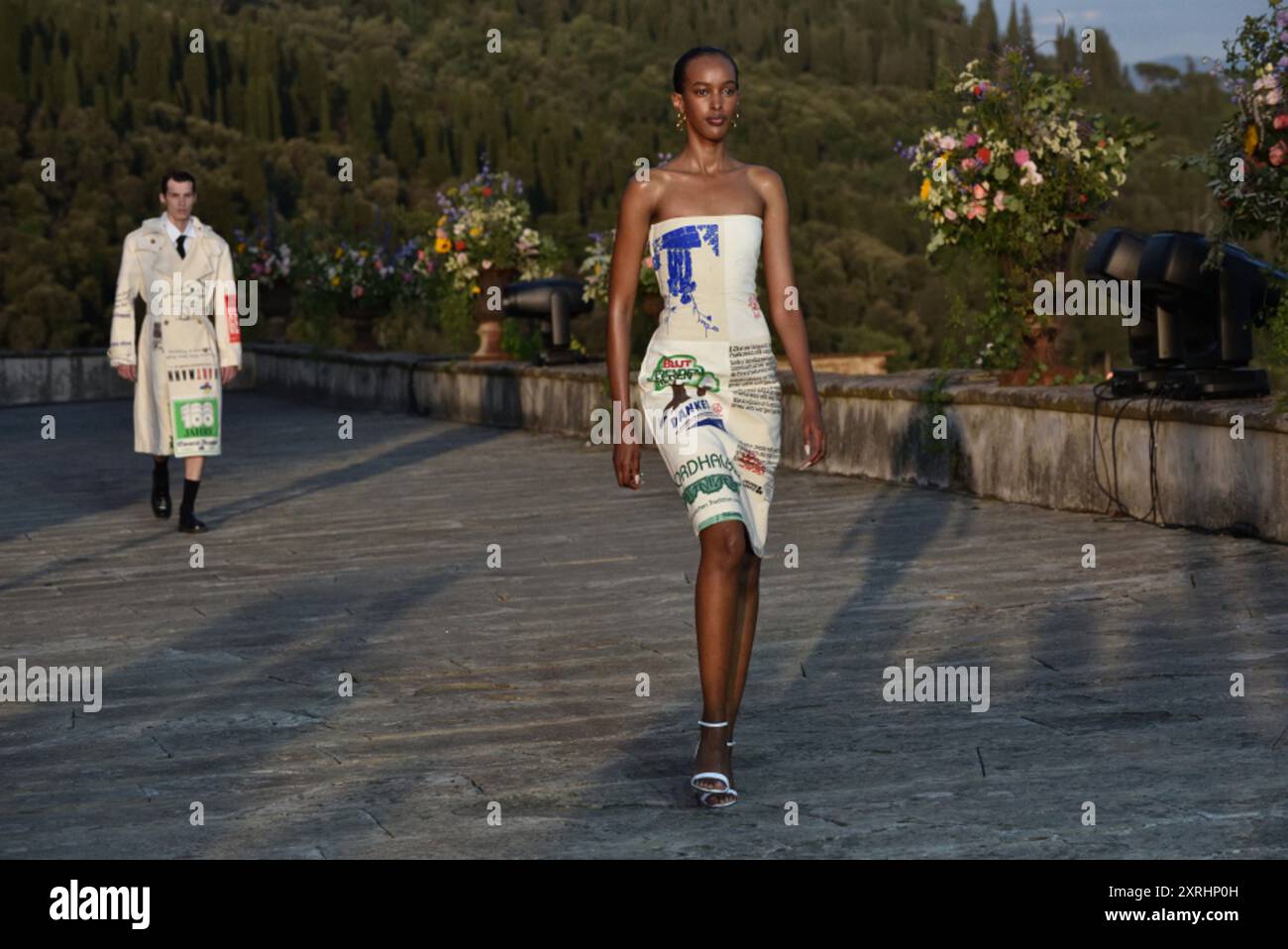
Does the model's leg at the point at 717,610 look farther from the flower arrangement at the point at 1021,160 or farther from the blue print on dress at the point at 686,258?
the flower arrangement at the point at 1021,160

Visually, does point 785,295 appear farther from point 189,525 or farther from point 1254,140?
point 189,525

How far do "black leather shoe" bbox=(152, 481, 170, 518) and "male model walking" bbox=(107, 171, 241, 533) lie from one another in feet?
0.96

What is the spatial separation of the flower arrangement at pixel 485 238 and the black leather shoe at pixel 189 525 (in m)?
7.57

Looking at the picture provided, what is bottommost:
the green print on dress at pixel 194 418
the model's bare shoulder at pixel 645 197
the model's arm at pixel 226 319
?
the green print on dress at pixel 194 418

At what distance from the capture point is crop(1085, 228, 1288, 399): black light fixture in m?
8.78

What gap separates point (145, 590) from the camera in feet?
25.9

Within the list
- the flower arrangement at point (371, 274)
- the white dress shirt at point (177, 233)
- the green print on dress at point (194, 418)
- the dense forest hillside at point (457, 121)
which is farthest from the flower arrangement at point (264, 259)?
the dense forest hillside at point (457, 121)

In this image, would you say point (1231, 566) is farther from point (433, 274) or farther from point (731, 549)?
point (433, 274)

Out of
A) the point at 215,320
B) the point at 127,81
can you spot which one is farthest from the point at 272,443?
the point at 127,81

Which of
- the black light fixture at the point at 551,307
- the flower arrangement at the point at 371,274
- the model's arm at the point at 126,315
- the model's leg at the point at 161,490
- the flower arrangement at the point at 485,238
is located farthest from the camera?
the flower arrangement at the point at 371,274

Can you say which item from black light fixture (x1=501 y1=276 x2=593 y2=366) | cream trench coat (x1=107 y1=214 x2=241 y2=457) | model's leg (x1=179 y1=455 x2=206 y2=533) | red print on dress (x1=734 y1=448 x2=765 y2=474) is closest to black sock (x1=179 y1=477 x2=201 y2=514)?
model's leg (x1=179 y1=455 x2=206 y2=533)

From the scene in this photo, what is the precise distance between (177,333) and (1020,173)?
176 inches

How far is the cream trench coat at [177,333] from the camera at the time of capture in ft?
33.0

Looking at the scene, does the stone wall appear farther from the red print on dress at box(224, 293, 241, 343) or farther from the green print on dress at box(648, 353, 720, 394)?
the green print on dress at box(648, 353, 720, 394)
